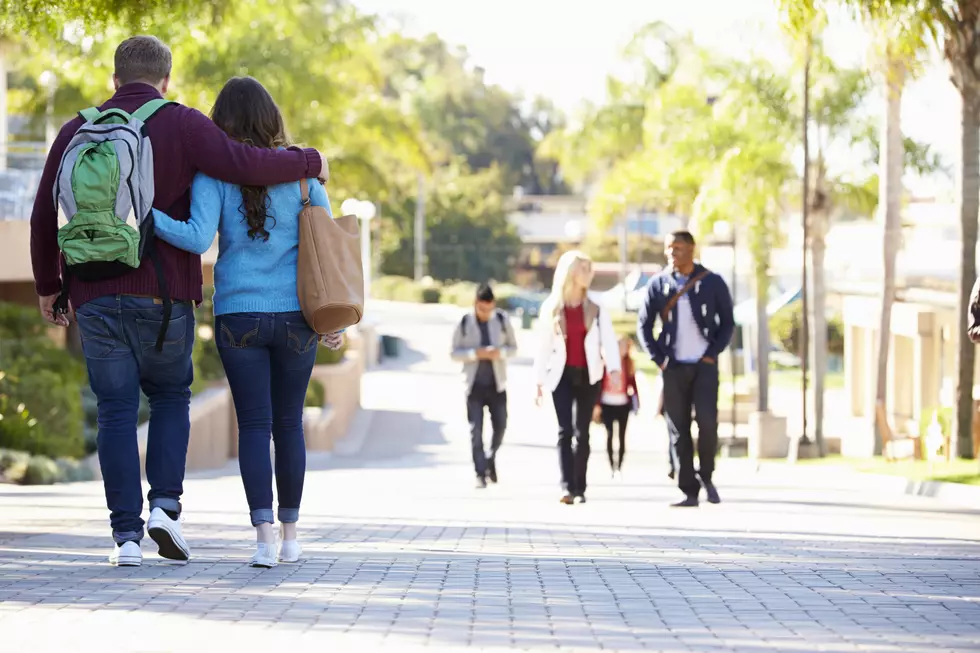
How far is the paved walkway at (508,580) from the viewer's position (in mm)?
5160

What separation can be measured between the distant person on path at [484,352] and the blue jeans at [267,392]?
8.50 m

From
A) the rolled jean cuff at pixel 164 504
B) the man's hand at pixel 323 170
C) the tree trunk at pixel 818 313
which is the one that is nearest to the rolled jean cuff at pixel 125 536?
the rolled jean cuff at pixel 164 504

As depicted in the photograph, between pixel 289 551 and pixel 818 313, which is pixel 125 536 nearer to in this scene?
pixel 289 551

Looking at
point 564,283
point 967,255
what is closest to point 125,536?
point 564,283

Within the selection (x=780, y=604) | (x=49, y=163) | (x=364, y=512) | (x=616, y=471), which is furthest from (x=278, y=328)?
(x=616, y=471)

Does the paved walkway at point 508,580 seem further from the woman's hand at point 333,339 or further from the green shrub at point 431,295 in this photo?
the green shrub at point 431,295

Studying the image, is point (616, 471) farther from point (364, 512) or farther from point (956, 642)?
point (956, 642)

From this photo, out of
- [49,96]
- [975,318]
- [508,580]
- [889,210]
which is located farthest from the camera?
[49,96]

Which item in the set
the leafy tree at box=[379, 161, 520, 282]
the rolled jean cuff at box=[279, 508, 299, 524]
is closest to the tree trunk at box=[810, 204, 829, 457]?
the rolled jean cuff at box=[279, 508, 299, 524]

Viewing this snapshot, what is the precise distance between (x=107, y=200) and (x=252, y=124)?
2.22ft

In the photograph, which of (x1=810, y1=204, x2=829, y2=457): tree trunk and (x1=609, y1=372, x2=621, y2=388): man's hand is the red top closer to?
(x1=609, y1=372, x2=621, y2=388): man's hand

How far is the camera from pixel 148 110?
22.1ft

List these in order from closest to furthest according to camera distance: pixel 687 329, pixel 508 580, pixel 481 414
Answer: pixel 508 580, pixel 687 329, pixel 481 414

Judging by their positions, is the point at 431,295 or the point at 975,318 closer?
the point at 975,318
